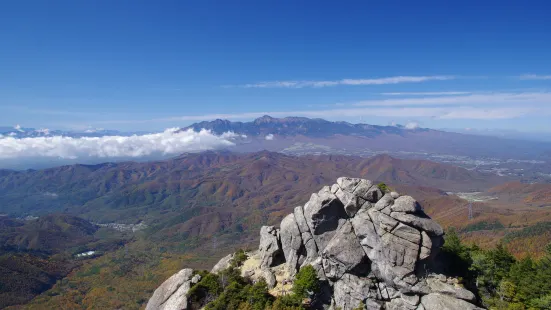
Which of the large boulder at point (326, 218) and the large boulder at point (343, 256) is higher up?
the large boulder at point (326, 218)

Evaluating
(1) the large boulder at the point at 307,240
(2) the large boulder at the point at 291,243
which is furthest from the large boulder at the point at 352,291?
(2) the large boulder at the point at 291,243

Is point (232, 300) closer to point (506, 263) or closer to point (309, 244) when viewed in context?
point (309, 244)

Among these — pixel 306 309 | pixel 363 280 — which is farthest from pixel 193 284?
pixel 363 280

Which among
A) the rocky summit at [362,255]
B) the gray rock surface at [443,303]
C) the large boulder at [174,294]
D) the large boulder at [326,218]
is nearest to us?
the gray rock surface at [443,303]

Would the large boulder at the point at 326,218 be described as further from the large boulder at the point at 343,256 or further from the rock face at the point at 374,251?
the large boulder at the point at 343,256

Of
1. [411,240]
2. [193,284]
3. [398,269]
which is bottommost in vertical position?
[193,284]

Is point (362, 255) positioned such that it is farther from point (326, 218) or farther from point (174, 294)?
point (174, 294)

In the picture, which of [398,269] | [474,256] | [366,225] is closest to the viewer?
[398,269]
